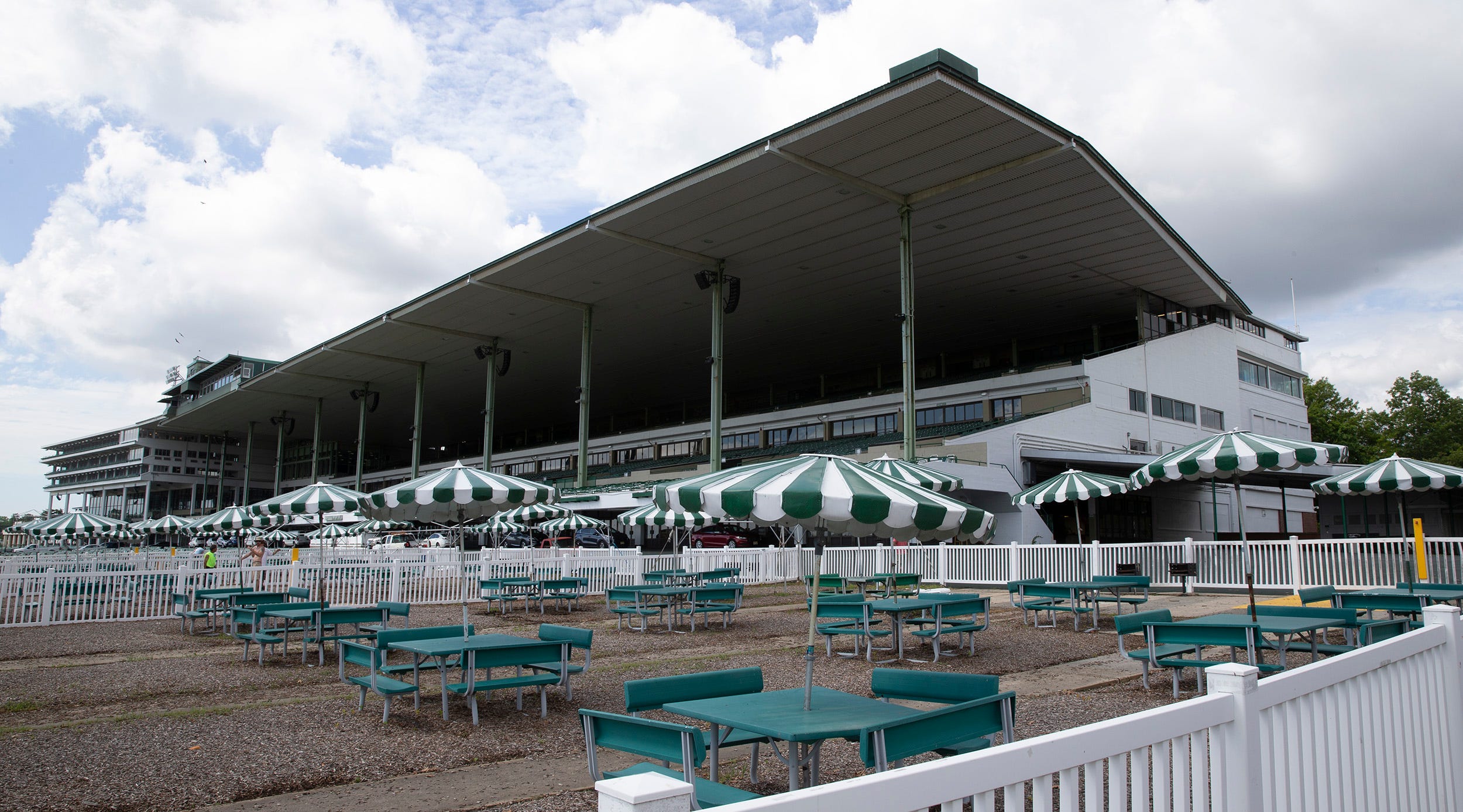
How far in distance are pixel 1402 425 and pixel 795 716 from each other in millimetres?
80770

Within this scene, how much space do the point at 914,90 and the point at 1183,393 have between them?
25861 mm

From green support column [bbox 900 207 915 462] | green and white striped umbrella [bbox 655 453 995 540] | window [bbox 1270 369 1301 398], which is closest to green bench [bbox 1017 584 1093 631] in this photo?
green and white striped umbrella [bbox 655 453 995 540]

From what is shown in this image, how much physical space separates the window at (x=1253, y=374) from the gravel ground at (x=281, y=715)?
39.9 metres

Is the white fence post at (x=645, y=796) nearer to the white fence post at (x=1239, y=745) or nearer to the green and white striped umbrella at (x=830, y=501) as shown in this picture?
the white fence post at (x=1239, y=745)

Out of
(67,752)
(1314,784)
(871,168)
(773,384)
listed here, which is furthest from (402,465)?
(1314,784)

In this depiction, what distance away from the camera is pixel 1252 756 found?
2.80m

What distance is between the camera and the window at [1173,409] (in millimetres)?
40375

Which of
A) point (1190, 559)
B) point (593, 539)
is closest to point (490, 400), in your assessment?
point (593, 539)

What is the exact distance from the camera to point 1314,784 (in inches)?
123

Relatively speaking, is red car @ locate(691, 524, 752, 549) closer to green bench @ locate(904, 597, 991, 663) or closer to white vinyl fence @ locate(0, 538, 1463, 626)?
white vinyl fence @ locate(0, 538, 1463, 626)

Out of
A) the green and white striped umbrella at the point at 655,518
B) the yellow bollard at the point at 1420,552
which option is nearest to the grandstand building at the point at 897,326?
the green and white striped umbrella at the point at 655,518

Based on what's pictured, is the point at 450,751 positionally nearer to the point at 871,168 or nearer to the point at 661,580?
the point at 661,580

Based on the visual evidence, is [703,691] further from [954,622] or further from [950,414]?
[950,414]

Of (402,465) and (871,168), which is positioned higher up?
(871,168)
